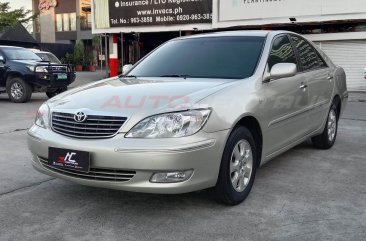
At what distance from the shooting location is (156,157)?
313cm

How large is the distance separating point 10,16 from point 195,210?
33716mm

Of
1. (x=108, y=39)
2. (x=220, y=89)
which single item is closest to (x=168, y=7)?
(x=108, y=39)

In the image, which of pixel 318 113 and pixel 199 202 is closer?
pixel 199 202

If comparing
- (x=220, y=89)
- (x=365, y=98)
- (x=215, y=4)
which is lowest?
(x=365, y=98)

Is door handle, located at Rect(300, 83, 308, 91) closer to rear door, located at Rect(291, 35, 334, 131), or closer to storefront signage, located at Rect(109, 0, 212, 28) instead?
rear door, located at Rect(291, 35, 334, 131)

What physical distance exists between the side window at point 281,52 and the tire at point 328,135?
1.30m

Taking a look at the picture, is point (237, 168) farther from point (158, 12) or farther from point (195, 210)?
point (158, 12)

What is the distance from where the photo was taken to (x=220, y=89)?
360 cm

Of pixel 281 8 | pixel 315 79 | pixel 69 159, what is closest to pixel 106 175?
pixel 69 159

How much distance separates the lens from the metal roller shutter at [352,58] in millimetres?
16281

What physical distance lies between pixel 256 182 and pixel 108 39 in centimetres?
2025

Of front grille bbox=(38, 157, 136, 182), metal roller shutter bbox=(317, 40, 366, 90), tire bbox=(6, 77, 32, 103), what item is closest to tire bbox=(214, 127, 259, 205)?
front grille bbox=(38, 157, 136, 182)

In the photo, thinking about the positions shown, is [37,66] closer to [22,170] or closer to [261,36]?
[22,170]

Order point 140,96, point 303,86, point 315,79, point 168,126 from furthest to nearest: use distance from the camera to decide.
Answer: point 315,79 → point 303,86 → point 140,96 → point 168,126
